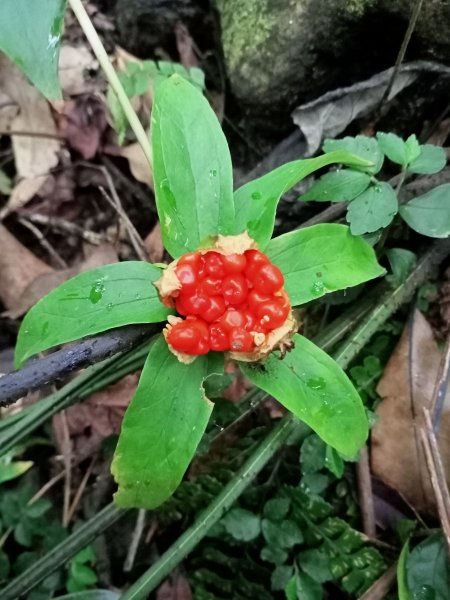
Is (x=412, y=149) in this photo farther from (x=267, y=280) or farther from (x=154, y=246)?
(x=154, y=246)

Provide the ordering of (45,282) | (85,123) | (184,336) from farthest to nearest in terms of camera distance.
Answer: (85,123) < (45,282) < (184,336)

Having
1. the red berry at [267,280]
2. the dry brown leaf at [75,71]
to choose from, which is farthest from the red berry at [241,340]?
the dry brown leaf at [75,71]

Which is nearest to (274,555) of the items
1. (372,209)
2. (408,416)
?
(408,416)

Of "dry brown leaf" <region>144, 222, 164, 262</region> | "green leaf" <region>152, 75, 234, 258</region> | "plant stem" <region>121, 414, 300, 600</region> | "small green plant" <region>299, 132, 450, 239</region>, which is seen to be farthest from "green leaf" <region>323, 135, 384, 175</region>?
"dry brown leaf" <region>144, 222, 164, 262</region>

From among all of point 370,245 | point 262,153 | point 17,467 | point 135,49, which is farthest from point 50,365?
point 135,49

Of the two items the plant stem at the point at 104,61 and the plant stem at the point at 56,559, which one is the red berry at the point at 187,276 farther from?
the plant stem at the point at 56,559

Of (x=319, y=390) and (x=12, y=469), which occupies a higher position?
(x=319, y=390)
